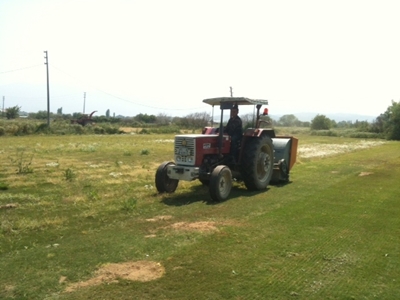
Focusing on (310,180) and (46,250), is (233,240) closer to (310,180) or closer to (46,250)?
(46,250)

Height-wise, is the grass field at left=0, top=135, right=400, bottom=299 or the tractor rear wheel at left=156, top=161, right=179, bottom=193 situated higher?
the tractor rear wheel at left=156, top=161, right=179, bottom=193

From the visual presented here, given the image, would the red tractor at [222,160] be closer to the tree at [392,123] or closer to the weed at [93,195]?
the weed at [93,195]

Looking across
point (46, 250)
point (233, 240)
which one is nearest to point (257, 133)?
point (233, 240)

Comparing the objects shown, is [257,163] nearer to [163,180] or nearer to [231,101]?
[231,101]

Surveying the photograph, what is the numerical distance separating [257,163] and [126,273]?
6.37 m

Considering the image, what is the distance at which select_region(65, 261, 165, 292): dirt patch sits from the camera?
4965 millimetres

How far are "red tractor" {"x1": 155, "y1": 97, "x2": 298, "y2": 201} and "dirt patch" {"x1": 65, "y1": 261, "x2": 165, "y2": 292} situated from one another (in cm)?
407

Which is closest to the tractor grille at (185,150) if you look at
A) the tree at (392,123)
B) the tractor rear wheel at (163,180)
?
the tractor rear wheel at (163,180)

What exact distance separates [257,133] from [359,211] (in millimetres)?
3236

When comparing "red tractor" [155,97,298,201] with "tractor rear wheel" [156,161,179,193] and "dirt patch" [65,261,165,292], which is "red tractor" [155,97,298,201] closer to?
"tractor rear wheel" [156,161,179,193]

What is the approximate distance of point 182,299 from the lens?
459 centimetres

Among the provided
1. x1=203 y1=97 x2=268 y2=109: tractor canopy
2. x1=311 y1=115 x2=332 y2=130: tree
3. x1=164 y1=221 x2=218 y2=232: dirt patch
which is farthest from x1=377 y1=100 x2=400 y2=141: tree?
x1=164 y1=221 x2=218 y2=232: dirt patch

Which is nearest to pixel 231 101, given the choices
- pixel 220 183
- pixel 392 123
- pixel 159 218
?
pixel 220 183

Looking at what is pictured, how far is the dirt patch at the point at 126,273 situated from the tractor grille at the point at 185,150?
14.6ft
